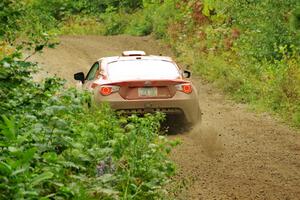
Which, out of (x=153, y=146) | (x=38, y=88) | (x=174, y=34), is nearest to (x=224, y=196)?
(x=153, y=146)

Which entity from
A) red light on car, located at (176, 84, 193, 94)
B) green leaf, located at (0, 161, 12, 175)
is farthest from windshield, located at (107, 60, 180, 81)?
green leaf, located at (0, 161, 12, 175)

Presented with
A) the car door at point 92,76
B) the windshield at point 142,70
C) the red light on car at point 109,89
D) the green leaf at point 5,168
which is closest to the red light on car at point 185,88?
the windshield at point 142,70

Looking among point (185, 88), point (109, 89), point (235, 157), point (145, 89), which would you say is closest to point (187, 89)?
point (185, 88)

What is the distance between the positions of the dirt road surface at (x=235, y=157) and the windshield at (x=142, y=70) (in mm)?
1068

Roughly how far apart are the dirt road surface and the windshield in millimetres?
1068

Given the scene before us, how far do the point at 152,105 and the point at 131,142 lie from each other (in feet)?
15.4

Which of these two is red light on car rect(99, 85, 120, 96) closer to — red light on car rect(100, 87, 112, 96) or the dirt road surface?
red light on car rect(100, 87, 112, 96)

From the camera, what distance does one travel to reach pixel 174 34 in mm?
28016

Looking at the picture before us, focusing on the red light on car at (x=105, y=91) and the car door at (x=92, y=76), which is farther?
the car door at (x=92, y=76)

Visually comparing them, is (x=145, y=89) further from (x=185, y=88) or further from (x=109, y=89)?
(x=185, y=88)

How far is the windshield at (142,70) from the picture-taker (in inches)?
446

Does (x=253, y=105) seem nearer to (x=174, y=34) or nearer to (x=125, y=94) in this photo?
(x=125, y=94)

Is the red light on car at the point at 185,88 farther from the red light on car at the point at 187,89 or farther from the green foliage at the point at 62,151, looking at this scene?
the green foliage at the point at 62,151

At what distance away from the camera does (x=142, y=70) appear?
11602 millimetres
